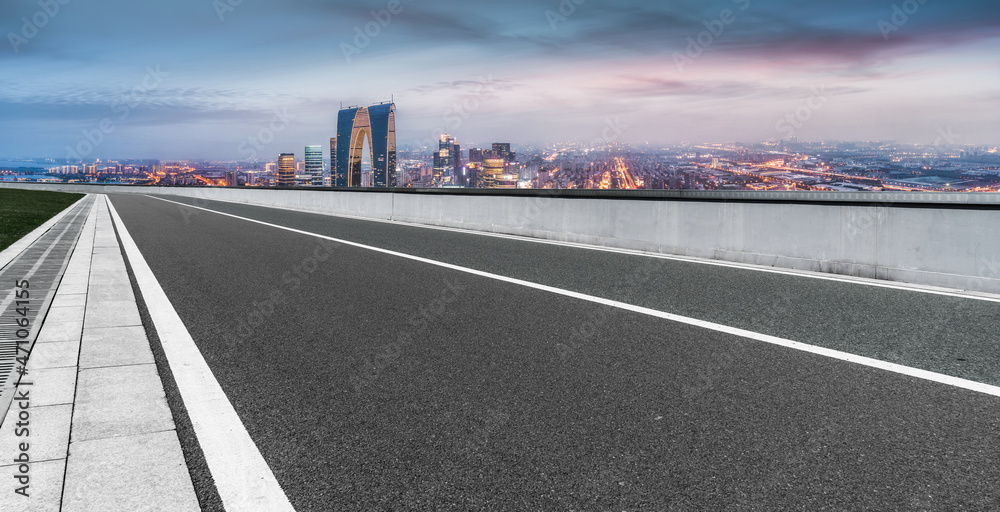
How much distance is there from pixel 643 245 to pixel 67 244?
500 inches

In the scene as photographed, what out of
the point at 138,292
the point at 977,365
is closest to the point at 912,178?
the point at 977,365

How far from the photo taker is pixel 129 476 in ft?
10.1

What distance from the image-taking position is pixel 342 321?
260 inches

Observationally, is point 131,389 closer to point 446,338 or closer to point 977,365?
point 446,338

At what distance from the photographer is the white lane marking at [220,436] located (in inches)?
115

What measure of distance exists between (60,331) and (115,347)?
3.32ft

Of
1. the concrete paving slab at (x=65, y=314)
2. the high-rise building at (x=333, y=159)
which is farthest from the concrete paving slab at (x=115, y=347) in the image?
the high-rise building at (x=333, y=159)

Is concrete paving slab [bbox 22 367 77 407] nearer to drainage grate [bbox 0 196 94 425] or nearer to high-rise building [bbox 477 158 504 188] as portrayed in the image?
drainage grate [bbox 0 196 94 425]

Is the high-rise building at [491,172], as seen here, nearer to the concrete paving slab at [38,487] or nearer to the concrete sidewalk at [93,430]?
the concrete sidewalk at [93,430]

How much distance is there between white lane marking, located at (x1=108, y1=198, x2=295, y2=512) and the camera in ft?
9.55

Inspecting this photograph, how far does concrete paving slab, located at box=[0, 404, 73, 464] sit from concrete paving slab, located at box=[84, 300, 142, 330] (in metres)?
2.60

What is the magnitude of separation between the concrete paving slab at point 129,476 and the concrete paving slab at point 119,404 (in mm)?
160

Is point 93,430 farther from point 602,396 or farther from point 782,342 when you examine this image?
point 782,342

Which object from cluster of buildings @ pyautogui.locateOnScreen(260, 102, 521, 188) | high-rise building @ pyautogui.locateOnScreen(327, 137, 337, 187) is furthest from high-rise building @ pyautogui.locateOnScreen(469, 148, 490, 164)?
high-rise building @ pyautogui.locateOnScreen(327, 137, 337, 187)
